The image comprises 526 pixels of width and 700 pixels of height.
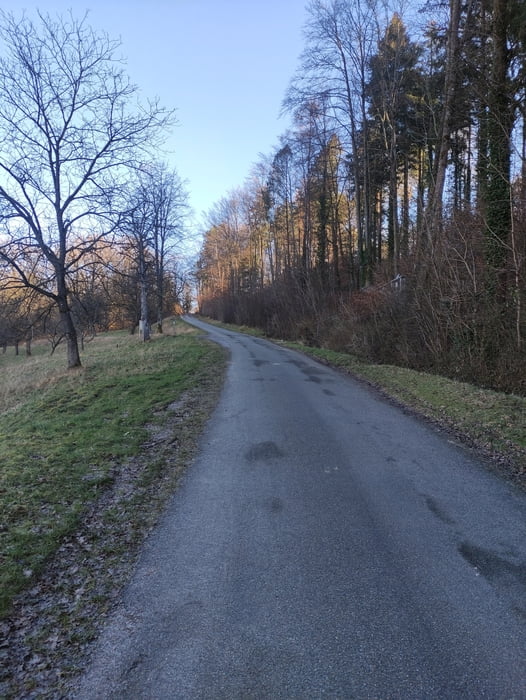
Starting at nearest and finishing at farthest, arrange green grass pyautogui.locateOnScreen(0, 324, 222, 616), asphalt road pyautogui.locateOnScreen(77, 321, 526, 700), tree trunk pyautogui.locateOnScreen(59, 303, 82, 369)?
1. asphalt road pyautogui.locateOnScreen(77, 321, 526, 700)
2. green grass pyautogui.locateOnScreen(0, 324, 222, 616)
3. tree trunk pyautogui.locateOnScreen(59, 303, 82, 369)

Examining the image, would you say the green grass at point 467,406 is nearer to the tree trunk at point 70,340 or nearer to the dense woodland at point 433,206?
the dense woodland at point 433,206

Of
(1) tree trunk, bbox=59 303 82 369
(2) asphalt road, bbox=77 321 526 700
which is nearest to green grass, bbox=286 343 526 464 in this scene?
(2) asphalt road, bbox=77 321 526 700

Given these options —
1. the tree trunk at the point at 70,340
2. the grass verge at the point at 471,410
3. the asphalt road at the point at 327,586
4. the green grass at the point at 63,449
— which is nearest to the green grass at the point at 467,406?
the grass verge at the point at 471,410

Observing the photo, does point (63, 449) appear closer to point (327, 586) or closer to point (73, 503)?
point (73, 503)

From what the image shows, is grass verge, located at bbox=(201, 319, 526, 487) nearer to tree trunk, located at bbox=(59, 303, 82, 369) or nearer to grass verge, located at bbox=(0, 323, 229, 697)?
grass verge, located at bbox=(0, 323, 229, 697)

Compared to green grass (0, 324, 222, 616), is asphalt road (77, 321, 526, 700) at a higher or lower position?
lower

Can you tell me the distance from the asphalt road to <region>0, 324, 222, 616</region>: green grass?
0.99 metres

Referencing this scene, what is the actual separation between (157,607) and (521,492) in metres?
4.07

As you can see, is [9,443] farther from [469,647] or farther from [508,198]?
[508,198]

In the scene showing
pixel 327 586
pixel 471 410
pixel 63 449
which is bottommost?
pixel 327 586

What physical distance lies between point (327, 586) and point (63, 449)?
456 cm

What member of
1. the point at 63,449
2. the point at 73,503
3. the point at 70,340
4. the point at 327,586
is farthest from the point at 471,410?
the point at 70,340

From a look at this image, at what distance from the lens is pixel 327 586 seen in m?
2.95

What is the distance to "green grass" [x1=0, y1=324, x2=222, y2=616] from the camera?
3.59 meters
